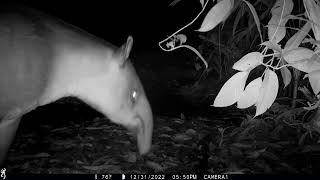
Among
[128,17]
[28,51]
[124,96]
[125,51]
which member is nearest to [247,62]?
[125,51]

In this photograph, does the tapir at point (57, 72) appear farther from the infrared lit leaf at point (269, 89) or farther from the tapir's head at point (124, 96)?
the infrared lit leaf at point (269, 89)

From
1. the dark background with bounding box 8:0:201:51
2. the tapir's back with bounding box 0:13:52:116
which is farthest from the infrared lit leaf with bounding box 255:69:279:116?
the dark background with bounding box 8:0:201:51

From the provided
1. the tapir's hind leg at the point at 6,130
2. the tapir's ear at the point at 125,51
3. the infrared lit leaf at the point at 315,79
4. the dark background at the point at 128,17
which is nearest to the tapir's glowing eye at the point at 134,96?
the tapir's ear at the point at 125,51

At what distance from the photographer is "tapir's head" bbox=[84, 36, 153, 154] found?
1965 mm

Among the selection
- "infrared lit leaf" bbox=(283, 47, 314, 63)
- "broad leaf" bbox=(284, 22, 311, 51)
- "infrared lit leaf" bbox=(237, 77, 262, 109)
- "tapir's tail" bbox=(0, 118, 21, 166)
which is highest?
"broad leaf" bbox=(284, 22, 311, 51)

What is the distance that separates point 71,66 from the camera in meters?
1.95

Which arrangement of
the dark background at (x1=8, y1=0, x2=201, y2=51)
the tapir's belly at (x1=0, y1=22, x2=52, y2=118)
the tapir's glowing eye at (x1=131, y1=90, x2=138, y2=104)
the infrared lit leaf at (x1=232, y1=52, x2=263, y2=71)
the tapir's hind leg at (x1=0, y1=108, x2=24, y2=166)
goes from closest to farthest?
the infrared lit leaf at (x1=232, y1=52, x2=263, y2=71) < the tapir's belly at (x1=0, y1=22, x2=52, y2=118) < the tapir's hind leg at (x1=0, y1=108, x2=24, y2=166) < the tapir's glowing eye at (x1=131, y1=90, x2=138, y2=104) < the dark background at (x1=8, y1=0, x2=201, y2=51)

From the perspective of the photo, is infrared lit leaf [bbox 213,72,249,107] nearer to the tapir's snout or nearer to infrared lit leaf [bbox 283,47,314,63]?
infrared lit leaf [bbox 283,47,314,63]

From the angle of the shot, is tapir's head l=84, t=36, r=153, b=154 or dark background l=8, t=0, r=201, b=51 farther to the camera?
dark background l=8, t=0, r=201, b=51

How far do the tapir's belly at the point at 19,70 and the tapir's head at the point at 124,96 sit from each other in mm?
332

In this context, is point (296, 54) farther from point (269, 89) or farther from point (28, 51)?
point (28, 51)

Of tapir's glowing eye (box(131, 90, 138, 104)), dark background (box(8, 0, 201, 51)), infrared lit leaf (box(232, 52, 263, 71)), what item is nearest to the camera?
infrared lit leaf (box(232, 52, 263, 71))

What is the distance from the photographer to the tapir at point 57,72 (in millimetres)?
1729

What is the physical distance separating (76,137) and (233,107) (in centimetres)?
160
